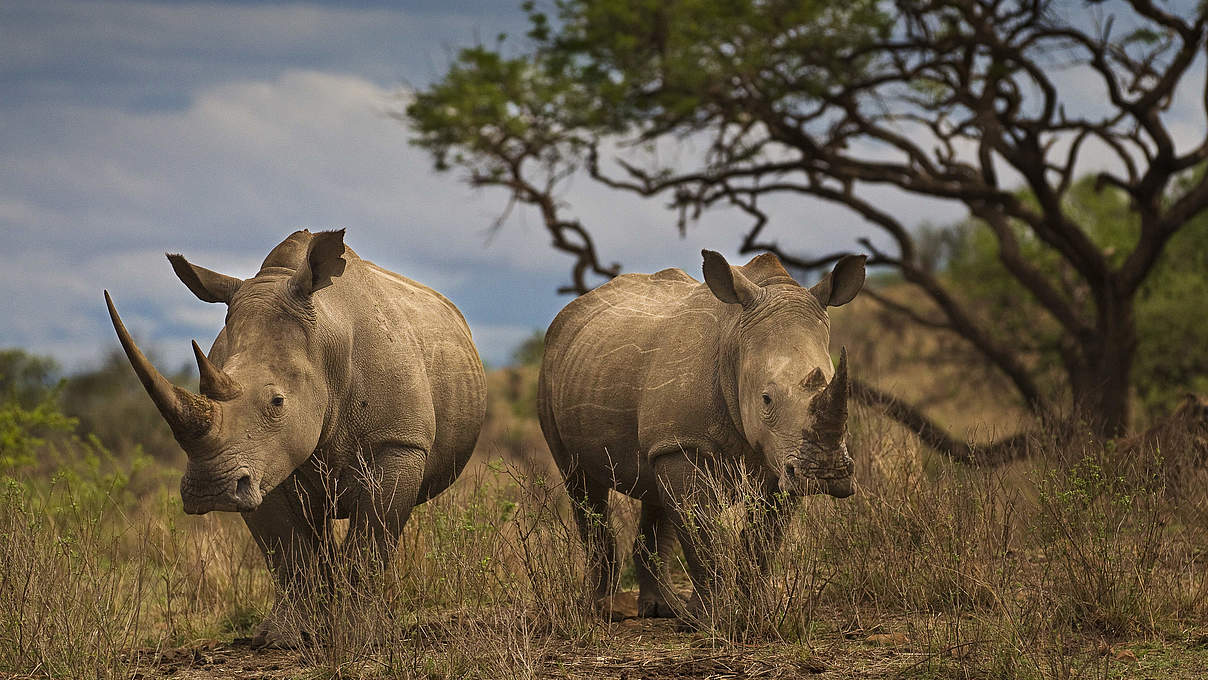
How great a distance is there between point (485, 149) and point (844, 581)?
1197 centimetres

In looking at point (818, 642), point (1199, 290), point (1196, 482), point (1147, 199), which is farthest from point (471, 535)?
point (1199, 290)

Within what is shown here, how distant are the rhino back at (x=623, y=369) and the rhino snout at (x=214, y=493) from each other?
65.3 inches

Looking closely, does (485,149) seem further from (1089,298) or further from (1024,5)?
(1089,298)

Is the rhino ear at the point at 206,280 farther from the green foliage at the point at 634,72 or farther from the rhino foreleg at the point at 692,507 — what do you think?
the green foliage at the point at 634,72

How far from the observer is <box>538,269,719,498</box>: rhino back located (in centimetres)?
577

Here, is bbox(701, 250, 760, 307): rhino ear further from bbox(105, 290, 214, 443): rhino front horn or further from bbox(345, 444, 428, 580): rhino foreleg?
bbox(105, 290, 214, 443): rhino front horn

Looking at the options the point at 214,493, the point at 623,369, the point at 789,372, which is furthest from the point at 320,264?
the point at 789,372

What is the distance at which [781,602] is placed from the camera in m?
5.38

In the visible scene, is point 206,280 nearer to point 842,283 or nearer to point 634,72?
point 842,283

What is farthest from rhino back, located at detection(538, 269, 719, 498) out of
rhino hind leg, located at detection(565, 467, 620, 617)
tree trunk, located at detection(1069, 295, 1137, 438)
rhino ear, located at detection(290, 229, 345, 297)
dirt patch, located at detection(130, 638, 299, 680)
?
tree trunk, located at detection(1069, 295, 1137, 438)

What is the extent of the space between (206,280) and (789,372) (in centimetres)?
248

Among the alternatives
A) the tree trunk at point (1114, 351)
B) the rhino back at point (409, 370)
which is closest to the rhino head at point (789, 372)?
the rhino back at point (409, 370)

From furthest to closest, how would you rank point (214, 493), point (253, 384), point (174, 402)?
point (253, 384), point (214, 493), point (174, 402)

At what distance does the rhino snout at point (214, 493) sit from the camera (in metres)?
4.65
